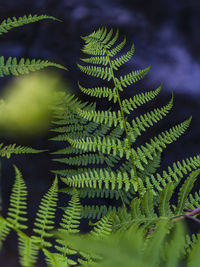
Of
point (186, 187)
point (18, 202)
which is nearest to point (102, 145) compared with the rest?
point (186, 187)

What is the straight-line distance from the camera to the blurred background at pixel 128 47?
3.29 m

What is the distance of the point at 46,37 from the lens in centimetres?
404

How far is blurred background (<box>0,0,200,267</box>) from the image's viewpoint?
3.29 metres

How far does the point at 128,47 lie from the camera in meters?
3.77

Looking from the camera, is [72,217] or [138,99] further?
[138,99]

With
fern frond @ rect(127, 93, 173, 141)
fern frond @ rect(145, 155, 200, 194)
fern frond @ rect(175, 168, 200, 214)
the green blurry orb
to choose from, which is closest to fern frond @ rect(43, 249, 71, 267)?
fern frond @ rect(175, 168, 200, 214)

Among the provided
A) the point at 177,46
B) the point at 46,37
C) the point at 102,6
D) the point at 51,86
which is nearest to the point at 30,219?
the point at 51,86

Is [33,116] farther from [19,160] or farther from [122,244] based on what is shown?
[122,244]

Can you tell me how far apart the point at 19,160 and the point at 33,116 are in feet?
2.09

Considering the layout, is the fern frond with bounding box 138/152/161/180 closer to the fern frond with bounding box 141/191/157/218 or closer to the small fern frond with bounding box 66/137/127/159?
the small fern frond with bounding box 66/137/127/159

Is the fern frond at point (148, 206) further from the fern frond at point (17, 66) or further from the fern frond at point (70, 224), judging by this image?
the fern frond at point (17, 66)

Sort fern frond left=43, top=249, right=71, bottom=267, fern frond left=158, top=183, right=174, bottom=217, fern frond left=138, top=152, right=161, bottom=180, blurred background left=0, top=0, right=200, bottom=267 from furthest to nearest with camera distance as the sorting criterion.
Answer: blurred background left=0, top=0, right=200, bottom=267
fern frond left=138, top=152, right=161, bottom=180
fern frond left=158, top=183, right=174, bottom=217
fern frond left=43, top=249, right=71, bottom=267

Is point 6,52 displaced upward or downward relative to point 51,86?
upward

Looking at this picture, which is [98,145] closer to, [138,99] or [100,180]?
[100,180]
